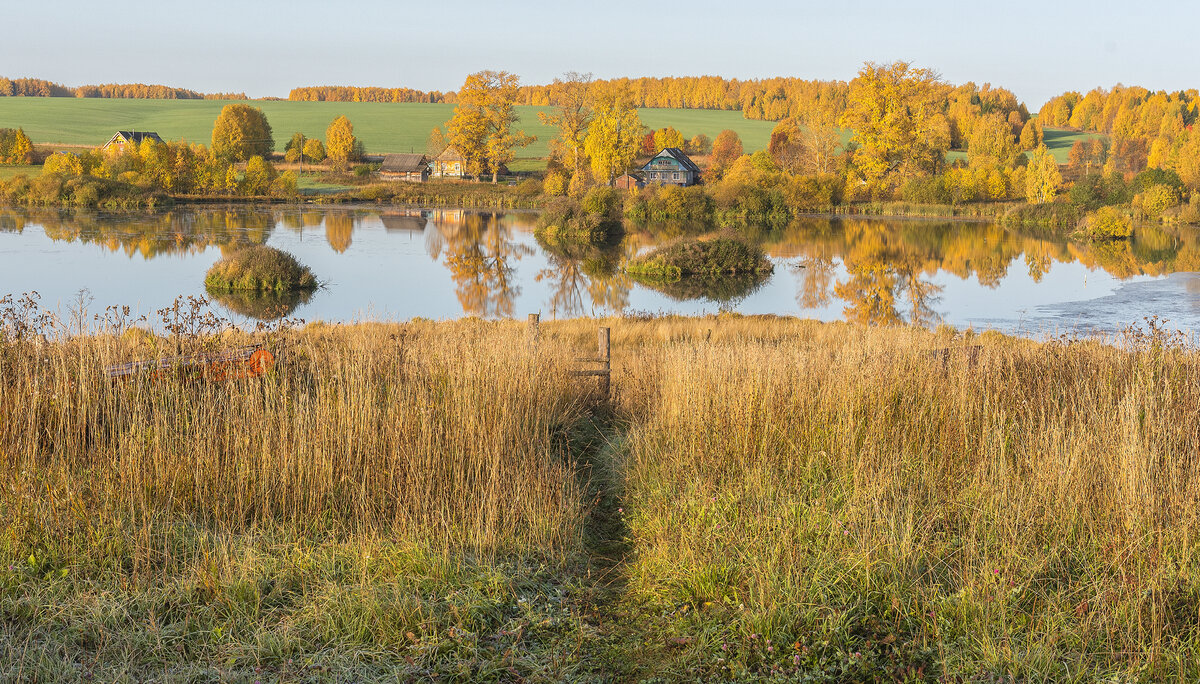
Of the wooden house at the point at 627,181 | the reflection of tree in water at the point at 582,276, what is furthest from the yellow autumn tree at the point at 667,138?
the reflection of tree in water at the point at 582,276

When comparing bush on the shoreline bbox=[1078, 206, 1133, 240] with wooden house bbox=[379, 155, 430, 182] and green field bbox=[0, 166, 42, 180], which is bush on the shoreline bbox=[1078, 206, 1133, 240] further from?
green field bbox=[0, 166, 42, 180]

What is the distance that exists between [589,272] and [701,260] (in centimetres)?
447

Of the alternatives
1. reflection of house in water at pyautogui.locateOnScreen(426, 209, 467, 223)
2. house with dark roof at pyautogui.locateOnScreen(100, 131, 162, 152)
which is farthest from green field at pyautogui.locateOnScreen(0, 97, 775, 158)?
reflection of house in water at pyautogui.locateOnScreen(426, 209, 467, 223)

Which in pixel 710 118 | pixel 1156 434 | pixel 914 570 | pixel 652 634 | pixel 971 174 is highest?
pixel 710 118

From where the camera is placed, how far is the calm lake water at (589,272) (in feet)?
82.2

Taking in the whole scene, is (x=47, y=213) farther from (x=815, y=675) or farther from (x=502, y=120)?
(x=815, y=675)

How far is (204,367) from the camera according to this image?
21.7 ft

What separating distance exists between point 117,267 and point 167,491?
2960 cm

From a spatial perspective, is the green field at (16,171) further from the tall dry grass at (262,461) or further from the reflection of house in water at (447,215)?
the tall dry grass at (262,461)

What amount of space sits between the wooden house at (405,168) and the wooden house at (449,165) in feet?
4.06

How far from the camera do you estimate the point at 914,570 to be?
4621 mm

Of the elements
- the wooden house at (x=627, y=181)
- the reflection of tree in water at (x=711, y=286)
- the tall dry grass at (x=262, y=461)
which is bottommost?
the reflection of tree in water at (x=711, y=286)

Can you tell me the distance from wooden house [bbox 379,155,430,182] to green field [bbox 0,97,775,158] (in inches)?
442

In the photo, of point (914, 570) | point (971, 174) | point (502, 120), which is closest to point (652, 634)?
point (914, 570)
